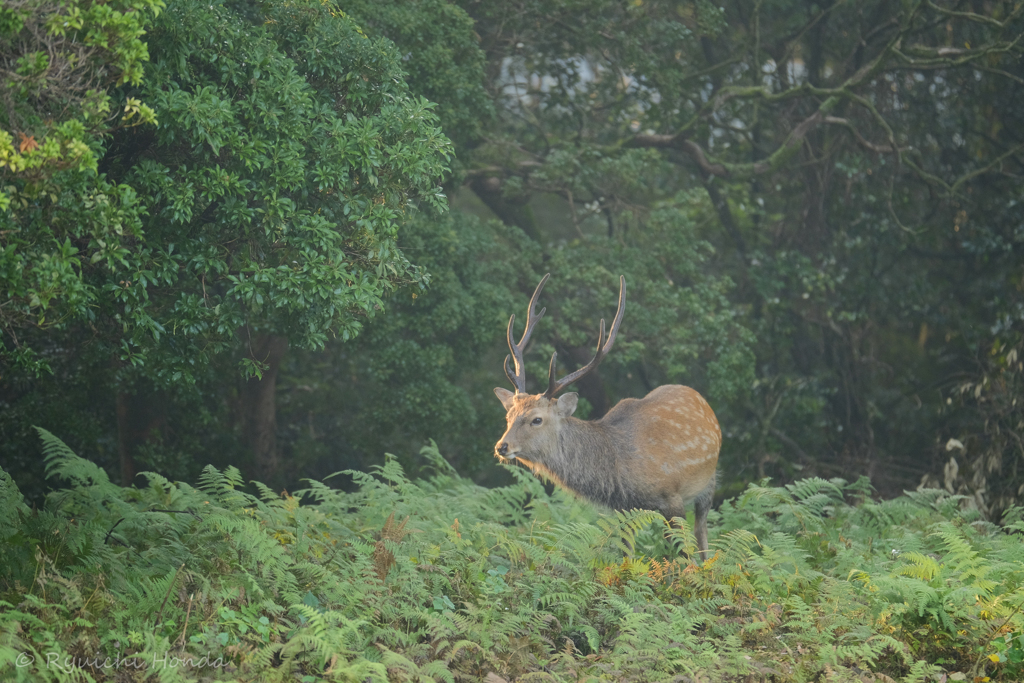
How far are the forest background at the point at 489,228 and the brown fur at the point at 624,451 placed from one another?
168 cm

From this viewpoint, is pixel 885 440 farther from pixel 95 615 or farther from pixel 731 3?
pixel 95 615

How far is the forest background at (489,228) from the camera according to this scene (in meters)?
6.64

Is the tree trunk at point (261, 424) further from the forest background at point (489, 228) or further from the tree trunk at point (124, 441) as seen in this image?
the tree trunk at point (124, 441)

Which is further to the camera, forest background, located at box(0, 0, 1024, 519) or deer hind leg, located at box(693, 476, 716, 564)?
deer hind leg, located at box(693, 476, 716, 564)

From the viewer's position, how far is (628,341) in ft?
40.4

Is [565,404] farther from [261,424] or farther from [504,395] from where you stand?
[261,424]

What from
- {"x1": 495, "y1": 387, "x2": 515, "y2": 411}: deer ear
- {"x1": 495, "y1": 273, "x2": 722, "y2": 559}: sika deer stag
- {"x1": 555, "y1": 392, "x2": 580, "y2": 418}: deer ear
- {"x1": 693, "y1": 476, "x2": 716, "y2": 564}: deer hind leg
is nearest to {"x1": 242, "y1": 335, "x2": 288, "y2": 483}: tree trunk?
{"x1": 495, "y1": 387, "x2": 515, "y2": 411}: deer ear

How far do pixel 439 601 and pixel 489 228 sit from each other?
730 cm

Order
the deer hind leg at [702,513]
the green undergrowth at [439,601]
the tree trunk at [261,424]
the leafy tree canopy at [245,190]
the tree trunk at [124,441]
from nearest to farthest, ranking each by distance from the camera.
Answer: the green undergrowth at [439,601] < the leafy tree canopy at [245,190] < the deer hind leg at [702,513] < the tree trunk at [124,441] < the tree trunk at [261,424]

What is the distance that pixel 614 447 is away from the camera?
7863 mm

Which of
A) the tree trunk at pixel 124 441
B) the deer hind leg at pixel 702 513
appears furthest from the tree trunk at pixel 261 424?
the deer hind leg at pixel 702 513

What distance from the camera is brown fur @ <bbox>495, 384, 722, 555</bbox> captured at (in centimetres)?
755

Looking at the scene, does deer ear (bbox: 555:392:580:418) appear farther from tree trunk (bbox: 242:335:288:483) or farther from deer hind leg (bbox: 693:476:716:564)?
tree trunk (bbox: 242:335:288:483)

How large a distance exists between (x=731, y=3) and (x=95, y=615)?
13.0 m
